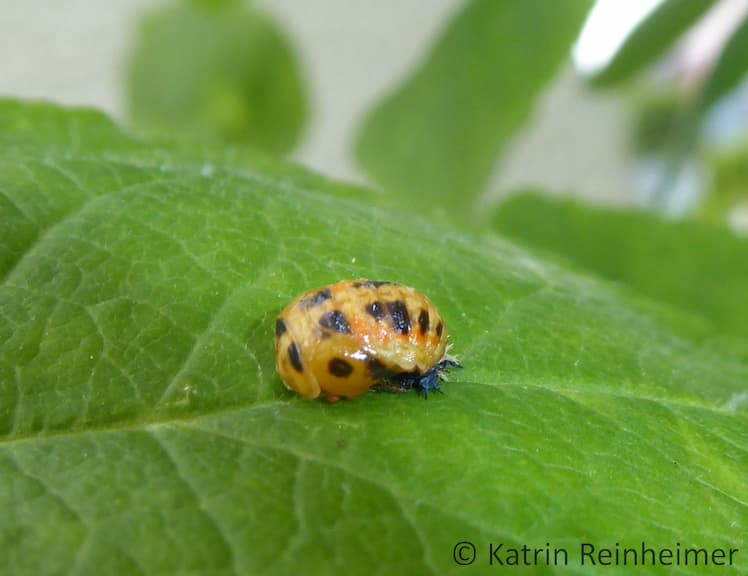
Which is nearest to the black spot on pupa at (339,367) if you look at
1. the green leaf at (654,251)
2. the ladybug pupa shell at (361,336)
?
the ladybug pupa shell at (361,336)

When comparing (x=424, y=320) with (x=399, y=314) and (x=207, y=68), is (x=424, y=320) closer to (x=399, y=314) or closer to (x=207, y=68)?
(x=399, y=314)

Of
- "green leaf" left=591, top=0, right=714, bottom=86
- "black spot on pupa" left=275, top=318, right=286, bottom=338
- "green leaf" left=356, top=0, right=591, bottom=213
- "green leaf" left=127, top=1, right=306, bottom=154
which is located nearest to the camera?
"black spot on pupa" left=275, top=318, right=286, bottom=338

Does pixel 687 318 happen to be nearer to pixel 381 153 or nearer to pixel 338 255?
pixel 338 255

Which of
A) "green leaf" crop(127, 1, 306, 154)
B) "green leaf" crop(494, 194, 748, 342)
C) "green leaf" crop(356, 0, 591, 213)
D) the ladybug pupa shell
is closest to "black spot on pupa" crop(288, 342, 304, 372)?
the ladybug pupa shell

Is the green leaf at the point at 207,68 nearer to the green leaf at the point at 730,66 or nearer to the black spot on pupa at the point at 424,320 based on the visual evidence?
the green leaf at the point at 730,66

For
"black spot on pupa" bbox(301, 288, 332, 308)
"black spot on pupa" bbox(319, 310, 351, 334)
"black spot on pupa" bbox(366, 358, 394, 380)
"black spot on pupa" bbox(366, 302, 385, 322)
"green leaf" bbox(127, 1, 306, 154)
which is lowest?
"black spot on pupa" bbox(366, 358, 394, 380)

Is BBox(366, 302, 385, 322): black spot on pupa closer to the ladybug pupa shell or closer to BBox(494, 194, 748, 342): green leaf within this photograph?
the ladybug pupa shell

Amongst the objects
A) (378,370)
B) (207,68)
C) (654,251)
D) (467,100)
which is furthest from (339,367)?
(207,68)
